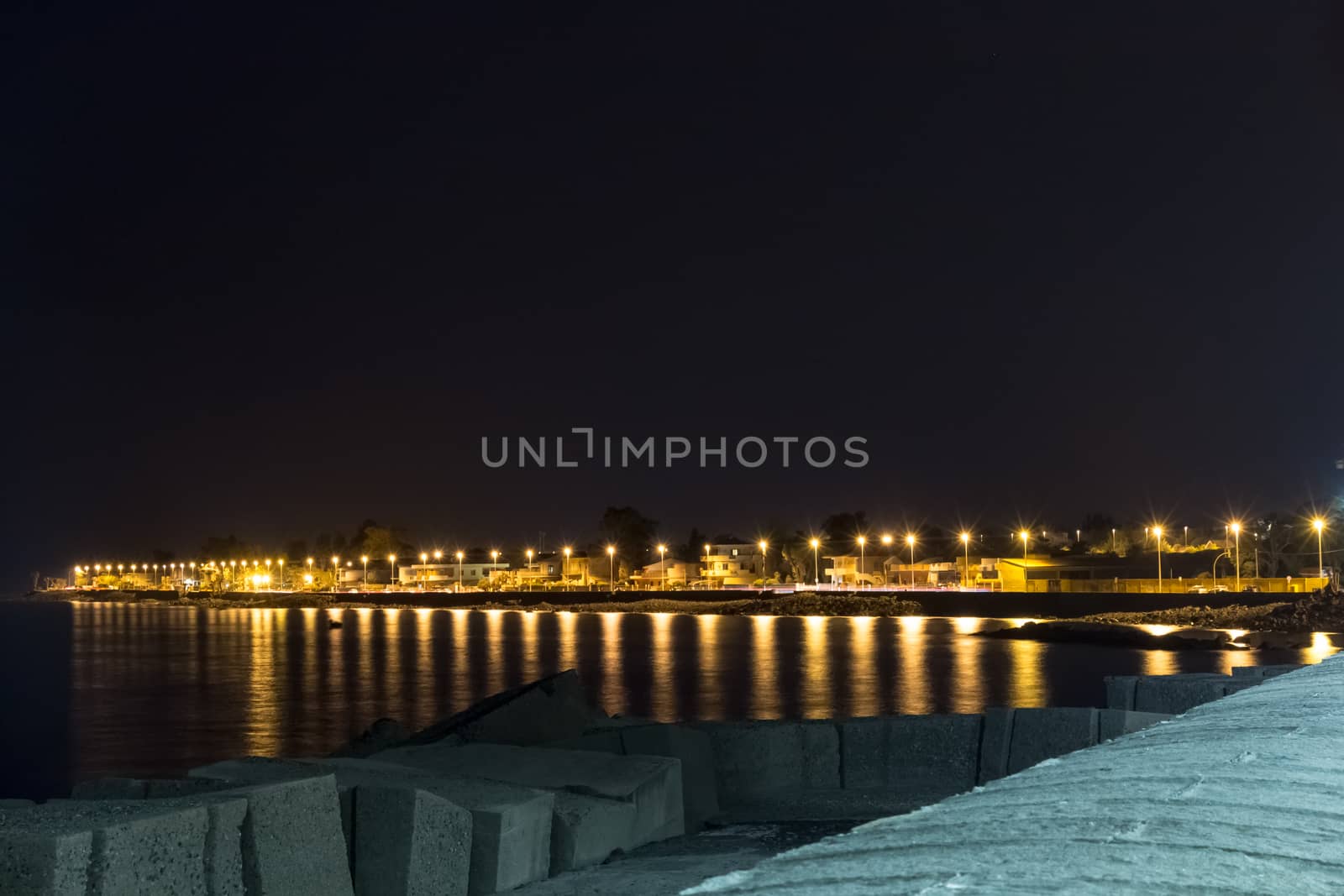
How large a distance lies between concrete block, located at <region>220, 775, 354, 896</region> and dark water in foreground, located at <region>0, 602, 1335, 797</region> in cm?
1917

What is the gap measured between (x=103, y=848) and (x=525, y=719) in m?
6.80

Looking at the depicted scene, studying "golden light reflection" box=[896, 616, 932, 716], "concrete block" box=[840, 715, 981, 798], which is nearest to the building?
"golden light reflection" box=[896, 616, 932, 716]

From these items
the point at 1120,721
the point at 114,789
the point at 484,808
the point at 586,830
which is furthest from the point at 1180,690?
the point at 114,789

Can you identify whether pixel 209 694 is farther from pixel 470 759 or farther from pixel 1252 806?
pixel 1252 806

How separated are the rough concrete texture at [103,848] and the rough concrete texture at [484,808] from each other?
4.07 feet

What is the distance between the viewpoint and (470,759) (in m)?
9.51

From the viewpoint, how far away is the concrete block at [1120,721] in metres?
10.3

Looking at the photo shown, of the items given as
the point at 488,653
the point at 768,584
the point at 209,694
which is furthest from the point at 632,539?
the point at 209,694

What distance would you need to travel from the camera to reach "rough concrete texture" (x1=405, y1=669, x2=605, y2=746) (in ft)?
38.1

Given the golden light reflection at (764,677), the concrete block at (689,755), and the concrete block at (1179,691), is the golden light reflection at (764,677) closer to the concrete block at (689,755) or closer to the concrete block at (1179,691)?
the concrete block at (1179,691)

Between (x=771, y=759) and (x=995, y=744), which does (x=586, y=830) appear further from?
(x=995, y=744)

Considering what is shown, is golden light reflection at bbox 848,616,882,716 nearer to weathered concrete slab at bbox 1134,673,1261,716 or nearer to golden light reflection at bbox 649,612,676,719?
golden light reflection at bbox 649,612,676,719

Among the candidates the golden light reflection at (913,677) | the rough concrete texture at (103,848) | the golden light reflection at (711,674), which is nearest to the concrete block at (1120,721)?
the rough concrete texture at (103,848)

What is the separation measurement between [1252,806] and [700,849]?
601cm
